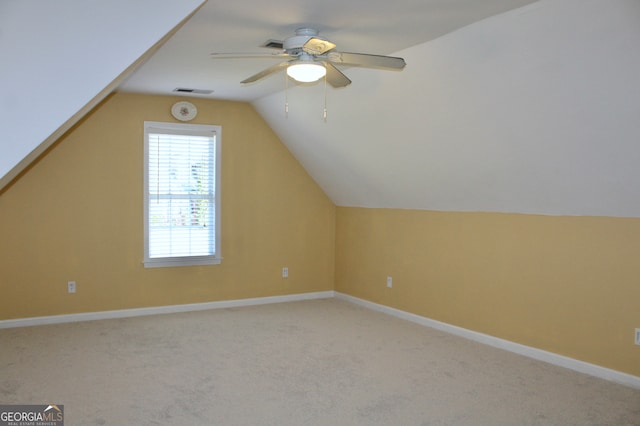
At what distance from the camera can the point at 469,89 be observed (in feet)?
12.5

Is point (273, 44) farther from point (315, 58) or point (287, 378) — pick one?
point (287, 378)

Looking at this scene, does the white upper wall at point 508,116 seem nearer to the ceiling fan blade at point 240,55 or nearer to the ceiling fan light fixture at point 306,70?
the ceiling fan light fixture at point 306,70

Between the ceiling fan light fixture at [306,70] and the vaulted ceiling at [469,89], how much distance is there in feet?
0.91

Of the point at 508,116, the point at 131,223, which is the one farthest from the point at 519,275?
the point at 131,223

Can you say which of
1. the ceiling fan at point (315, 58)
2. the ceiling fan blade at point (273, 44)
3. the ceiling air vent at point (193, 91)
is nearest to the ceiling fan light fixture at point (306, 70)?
the ceiling fan at point (315, 58)

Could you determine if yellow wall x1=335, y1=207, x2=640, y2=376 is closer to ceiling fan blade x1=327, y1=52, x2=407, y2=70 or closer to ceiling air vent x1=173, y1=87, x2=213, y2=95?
ceiling fan blade x1=327, y1=52, x2=407, y2=70

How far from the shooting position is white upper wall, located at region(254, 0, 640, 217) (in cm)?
301

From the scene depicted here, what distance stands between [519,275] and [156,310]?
3717mm

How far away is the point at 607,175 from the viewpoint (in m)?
3.67

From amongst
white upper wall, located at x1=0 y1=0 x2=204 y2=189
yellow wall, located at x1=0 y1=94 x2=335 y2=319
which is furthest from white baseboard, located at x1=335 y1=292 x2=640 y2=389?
white upper wall, located at x1=0 y1=0 x2=204 y2=189

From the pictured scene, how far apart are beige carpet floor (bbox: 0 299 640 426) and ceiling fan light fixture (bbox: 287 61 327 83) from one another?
208cm

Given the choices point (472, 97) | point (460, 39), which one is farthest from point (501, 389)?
point (460, 39)

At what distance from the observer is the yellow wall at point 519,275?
12.9 ft

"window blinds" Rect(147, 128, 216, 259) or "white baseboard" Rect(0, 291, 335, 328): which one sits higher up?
"window blinds" Rect(147, 128, 216, 259)
